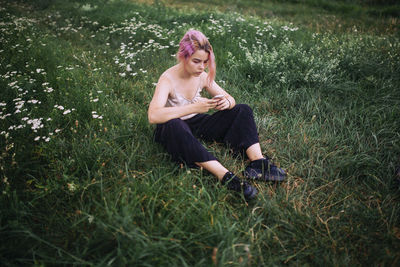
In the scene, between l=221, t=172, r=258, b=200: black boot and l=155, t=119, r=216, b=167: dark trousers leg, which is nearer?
l=221, t=172, r=258, b=200: black boot

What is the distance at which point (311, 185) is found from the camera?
2281 millimetres

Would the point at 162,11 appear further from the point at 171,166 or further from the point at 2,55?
the point at 171,166

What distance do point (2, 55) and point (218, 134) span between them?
3.99 metres

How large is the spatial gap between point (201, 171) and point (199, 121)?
0.76m

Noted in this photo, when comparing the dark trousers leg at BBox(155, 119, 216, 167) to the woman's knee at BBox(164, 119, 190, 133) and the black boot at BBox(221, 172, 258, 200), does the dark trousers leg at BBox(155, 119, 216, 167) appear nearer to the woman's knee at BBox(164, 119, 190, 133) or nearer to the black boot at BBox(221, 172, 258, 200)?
the woman's knee at BBox(164, 119, 190, 133)

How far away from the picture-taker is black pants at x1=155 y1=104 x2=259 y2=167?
2.16 meters

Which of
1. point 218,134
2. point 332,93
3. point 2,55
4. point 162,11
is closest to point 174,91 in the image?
point 218,134

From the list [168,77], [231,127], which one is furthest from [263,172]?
[168,77]

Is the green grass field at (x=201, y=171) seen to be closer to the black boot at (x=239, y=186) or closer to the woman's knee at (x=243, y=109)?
the black boot at (x=239, y=186)

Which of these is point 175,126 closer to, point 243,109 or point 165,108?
point 165,108

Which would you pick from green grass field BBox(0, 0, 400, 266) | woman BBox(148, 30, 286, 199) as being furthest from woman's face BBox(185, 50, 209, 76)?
green grass field BBox(0, 0, 400, 266)

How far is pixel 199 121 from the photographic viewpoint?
265cm

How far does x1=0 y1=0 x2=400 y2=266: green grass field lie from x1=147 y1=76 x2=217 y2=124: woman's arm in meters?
0.41

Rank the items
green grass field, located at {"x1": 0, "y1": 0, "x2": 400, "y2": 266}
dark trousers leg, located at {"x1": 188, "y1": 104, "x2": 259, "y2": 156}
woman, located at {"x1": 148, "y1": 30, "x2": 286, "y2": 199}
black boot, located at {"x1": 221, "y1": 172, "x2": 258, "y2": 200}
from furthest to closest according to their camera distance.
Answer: dark trousers leg, located at {"x1": 188, "y1": 104, "x2": 259, "y2": 156}, woman, located at {"x1": 148, "y1": 30, "x2": 286, "y2": 199}, black boot, located at {"x1": 221, "y1": 172, "x2": 258, "y2": 200}, green grass field, located at {"x1": 0, "y1": 0, "x2": 400, "y2": 266}
